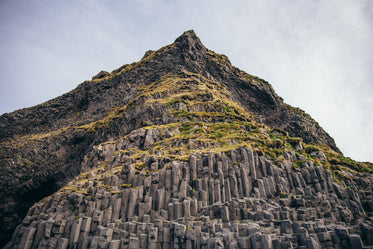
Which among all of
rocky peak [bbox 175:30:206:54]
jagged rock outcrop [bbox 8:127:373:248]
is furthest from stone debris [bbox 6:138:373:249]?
rocky peak [bbox 175:30:206:54]

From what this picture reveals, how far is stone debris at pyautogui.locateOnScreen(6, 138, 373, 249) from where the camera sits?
15438 millimetres

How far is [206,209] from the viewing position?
64.7ft

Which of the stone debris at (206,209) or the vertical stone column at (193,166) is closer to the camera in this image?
the stone debris at (206,209)

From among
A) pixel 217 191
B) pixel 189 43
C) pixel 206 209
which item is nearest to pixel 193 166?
pixel 217 191

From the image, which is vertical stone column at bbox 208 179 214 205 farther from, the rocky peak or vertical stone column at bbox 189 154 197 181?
the rocky peak

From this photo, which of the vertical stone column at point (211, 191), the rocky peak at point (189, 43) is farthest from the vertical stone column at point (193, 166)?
the rocky peak at point (189, 43)

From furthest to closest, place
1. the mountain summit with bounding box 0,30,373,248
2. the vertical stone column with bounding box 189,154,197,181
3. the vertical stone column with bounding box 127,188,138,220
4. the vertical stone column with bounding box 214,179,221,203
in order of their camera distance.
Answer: the vertical stone column with bounding box 189,154,197,181
the vertical stone column with bounding box 127,188,138,220
the vertical stone column with bounding box 214,179,221,203
the mountain summit with bounding box 0,30,373,248

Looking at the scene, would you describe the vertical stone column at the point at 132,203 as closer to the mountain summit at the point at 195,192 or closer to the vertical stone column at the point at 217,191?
the mountain summit at the point at 195,192

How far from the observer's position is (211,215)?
1888 centimetres

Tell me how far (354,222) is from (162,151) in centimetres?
1969

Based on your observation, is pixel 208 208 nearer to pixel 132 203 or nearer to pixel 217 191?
pixel 217 191

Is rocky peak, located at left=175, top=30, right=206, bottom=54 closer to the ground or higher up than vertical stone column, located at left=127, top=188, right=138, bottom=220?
higher up

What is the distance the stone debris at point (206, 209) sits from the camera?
15.4 m

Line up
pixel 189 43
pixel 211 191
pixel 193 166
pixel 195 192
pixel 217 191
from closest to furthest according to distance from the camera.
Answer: pixel 217 191 → pixel 211 191 → pixel 195 192 → pixel 193 166 → pixel 189 43
